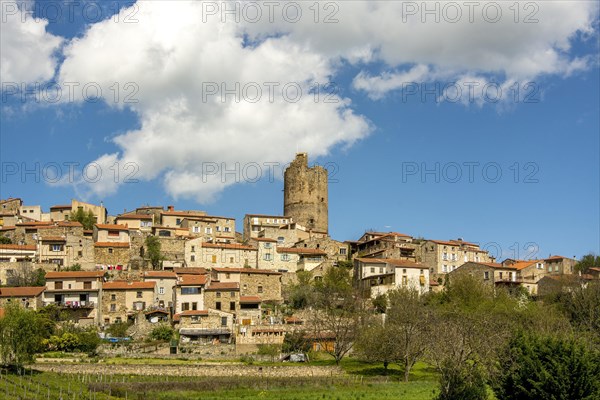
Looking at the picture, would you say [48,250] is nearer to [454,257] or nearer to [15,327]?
[15,327]

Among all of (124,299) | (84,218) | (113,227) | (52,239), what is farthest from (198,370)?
(84,218)

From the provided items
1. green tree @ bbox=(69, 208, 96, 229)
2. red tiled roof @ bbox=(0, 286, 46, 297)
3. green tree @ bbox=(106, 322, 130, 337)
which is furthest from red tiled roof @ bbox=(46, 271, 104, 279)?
green tree @ bbox=(69, 208, 96, 229)

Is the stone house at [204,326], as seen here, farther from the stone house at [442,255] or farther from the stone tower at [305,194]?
the stone tower at [305,194]

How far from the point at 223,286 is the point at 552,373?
1640 inches

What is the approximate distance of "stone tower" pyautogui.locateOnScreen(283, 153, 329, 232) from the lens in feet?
369

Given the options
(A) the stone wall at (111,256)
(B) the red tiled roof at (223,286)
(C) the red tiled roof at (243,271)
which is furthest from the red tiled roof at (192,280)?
(A) the stone wall at (111,256)

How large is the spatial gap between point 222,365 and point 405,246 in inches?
1737

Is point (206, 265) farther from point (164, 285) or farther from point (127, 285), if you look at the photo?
point (127, 285)

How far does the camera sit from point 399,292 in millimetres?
73938

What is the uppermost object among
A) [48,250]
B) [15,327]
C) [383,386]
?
[48,250]

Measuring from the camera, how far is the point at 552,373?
112ft

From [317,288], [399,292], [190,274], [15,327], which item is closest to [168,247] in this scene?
Result: [190,274]

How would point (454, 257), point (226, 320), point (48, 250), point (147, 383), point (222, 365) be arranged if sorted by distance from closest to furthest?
1. point (147, 383)
2. point (222, 365)
3. point (226, 320)
4. point (48, 250)
5. point (454, 257)

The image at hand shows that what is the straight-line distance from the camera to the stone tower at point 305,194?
112 metres
